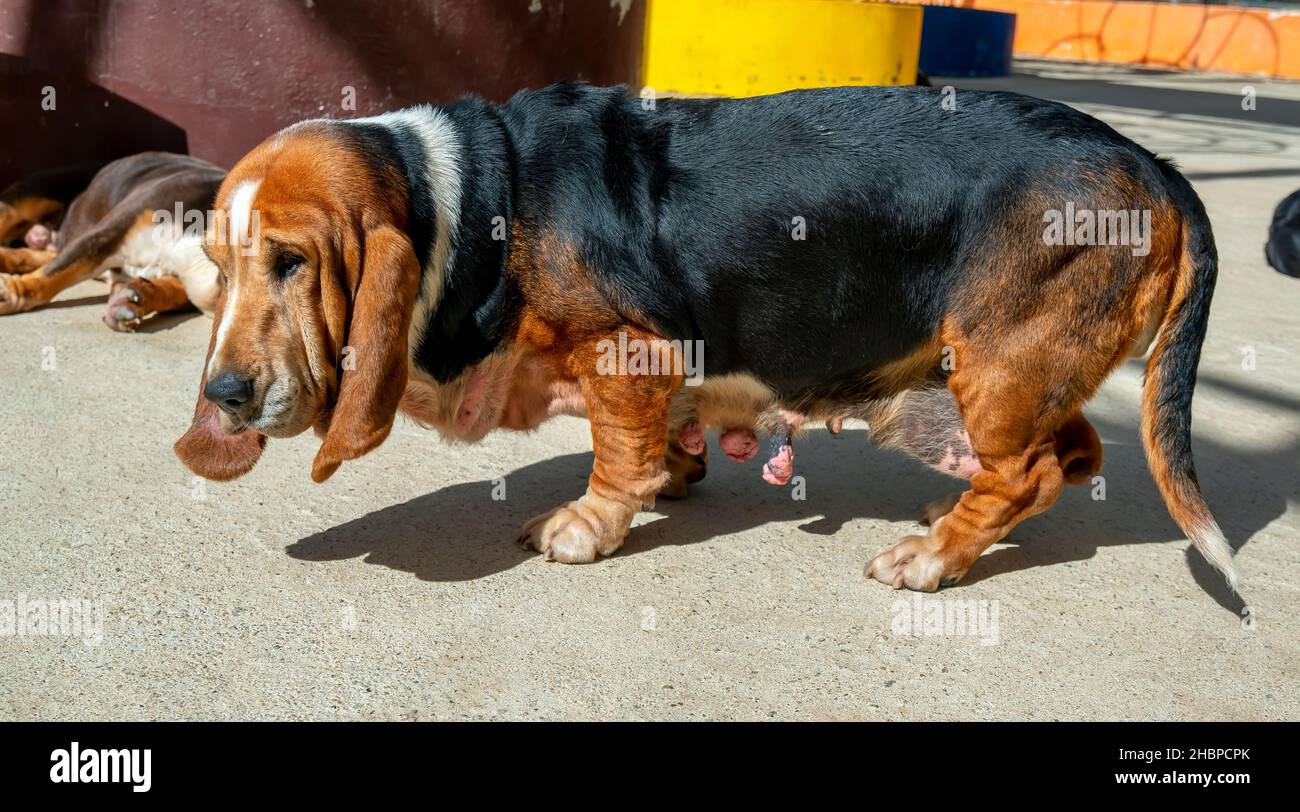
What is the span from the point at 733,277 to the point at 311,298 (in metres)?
1.14

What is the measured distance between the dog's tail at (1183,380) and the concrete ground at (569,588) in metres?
0.26

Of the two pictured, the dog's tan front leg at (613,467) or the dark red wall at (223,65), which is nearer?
the dog's tan front leg at (613,467)

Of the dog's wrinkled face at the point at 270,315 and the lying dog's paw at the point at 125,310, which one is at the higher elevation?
the dog's wrinkled face at the point at 270,315

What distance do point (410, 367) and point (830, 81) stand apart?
6.31 meters

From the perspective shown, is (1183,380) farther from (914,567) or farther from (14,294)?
(14,294)

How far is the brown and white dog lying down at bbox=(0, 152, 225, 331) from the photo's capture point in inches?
221

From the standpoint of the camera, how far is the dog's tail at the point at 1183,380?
344 cm

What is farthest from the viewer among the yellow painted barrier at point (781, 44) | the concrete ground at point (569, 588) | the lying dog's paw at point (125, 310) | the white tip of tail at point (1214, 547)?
the yellow painted barrier at point (781, 44)

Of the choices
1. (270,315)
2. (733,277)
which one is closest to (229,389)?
(270,315)

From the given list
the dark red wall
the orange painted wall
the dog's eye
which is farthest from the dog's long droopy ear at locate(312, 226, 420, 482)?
the orange painted wall

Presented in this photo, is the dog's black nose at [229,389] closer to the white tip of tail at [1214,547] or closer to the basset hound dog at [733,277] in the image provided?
the basset hound dog at [733,277]

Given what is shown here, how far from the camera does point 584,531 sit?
3.65 meters

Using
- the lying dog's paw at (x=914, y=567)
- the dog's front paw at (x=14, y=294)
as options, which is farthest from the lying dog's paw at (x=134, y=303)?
the lying dog's paw at (x=914, y=567)

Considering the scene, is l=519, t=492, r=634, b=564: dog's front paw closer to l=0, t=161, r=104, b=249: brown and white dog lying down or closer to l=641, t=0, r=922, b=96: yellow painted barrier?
l=0, t=161, r=104, b=249: brown and white dog lying down
